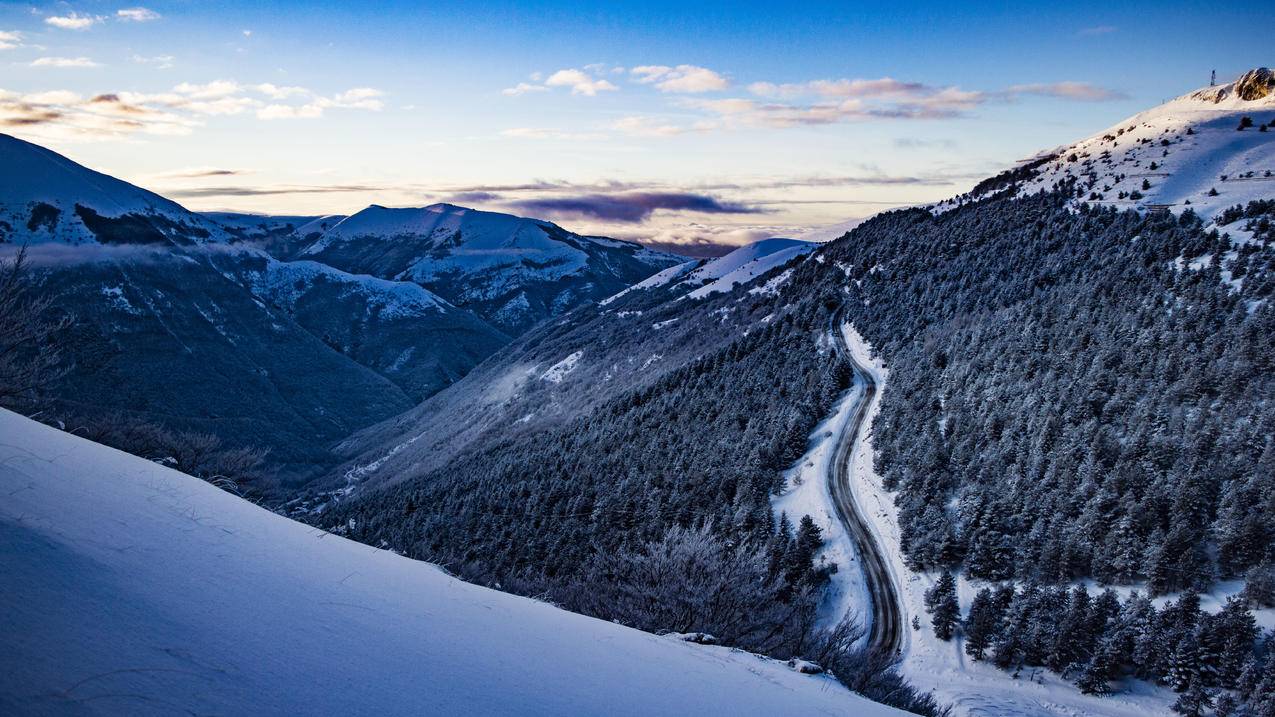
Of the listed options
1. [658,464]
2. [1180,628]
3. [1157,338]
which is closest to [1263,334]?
[1157,338]

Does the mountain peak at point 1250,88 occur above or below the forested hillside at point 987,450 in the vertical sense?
above

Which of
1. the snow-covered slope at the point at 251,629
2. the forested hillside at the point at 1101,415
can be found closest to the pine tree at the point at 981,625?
the forested hillside at the point at 1101,415

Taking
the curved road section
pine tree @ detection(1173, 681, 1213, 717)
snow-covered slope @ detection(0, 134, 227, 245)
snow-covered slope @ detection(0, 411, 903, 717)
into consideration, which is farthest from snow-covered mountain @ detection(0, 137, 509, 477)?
pine tree @ detection(1173, 681, 1213, 717)

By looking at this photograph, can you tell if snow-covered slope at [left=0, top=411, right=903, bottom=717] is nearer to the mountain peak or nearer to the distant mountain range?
the distant mountain range

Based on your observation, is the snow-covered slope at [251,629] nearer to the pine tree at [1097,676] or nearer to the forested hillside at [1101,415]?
the pine tree at [1097,676]

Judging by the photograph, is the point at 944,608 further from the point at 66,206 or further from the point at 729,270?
the point at 66,206

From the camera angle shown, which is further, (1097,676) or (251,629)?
(1097,676)

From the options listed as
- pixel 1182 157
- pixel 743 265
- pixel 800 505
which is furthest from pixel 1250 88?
pixel 800 505
